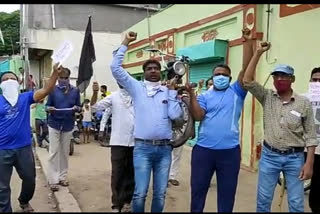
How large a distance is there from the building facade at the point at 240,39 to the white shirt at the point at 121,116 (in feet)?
2.70

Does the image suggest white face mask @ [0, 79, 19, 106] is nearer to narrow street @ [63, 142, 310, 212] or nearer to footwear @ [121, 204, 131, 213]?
narrow street @ [63, 142, 310, 212]

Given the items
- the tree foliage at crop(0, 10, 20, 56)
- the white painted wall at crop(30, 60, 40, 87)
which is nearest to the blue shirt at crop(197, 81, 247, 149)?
the white painted wall at crop(30, 60, 40, 87)

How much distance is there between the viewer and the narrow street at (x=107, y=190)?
568 cm

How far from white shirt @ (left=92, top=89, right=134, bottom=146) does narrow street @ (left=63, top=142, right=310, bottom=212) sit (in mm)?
950

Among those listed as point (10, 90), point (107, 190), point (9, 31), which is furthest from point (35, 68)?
point (10, 90)

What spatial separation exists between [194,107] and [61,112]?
303 centimetres

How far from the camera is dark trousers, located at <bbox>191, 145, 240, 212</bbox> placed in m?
4.14

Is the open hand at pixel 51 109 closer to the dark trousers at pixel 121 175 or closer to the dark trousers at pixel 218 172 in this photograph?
the dark trousers at pixel 121 175

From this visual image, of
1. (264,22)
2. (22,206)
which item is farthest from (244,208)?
(264,22)

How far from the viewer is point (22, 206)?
5.52 meters

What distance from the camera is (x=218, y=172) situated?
166 inches

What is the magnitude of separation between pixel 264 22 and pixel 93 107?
3972 mm

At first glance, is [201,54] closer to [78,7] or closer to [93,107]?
[93,107]

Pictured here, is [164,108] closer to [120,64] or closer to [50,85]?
[120,64]
